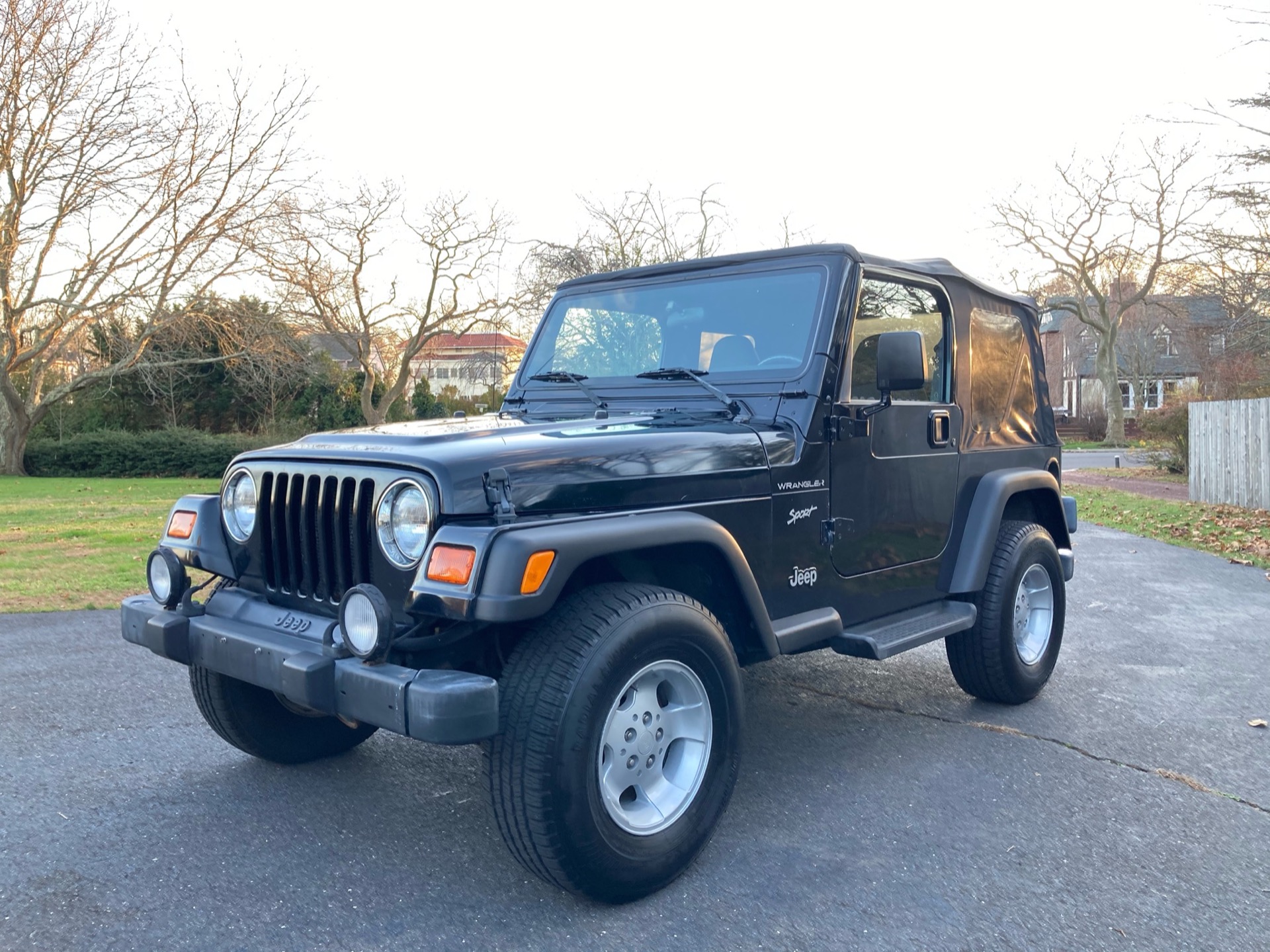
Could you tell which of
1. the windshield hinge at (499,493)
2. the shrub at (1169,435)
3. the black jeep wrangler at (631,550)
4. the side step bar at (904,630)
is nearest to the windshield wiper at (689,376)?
the black jeep wrangler at (631,550)

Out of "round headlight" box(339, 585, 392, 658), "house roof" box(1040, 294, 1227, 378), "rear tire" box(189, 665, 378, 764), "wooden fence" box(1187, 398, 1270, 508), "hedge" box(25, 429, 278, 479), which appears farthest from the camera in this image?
"house roof" box(1040, 294, 1227, 378)

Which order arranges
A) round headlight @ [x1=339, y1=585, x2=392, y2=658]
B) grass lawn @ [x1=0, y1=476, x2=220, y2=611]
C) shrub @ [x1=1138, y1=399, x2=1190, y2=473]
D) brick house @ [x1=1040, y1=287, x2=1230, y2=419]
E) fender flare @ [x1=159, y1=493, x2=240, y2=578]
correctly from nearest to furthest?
round headlight @ [x1=339, y1=585, x2=392, y2=658] → fender flare @ [x1=159, y1=493, x2=240, y2=578] → grass lawn @ [x1=0, y1=476, x2=220, y2=611] → shrub @ [x1=1138, y1=399, x2=1190, y2=473] → brick house @ [x1=1040, y1=287, x2=1230, y2=419]

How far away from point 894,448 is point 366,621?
95.3 inches

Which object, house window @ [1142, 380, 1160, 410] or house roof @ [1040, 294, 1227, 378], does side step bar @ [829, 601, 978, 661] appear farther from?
house window @ [1142, 380, 1160, 410]

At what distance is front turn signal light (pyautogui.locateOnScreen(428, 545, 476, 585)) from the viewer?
2.79m

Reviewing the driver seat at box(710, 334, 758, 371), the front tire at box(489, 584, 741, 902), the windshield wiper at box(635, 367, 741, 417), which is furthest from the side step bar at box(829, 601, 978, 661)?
the driver seat at box(710, 334, 758, 371)

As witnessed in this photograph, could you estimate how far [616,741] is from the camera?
310 centimetres

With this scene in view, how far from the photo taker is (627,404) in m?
4.29

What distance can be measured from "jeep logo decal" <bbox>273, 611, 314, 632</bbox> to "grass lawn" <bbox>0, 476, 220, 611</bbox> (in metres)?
4.86

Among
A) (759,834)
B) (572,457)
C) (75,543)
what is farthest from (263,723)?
(75,543)

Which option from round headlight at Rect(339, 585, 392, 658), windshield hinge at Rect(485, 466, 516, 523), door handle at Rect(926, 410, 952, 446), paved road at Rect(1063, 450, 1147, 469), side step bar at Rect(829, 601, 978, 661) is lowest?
paved road at Rect(1063, 450, 1147, 469)

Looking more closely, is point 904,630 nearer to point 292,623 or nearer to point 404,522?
point 404,522

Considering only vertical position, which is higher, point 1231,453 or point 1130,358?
point 1130,358

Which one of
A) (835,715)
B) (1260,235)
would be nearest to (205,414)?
(1260,235)
